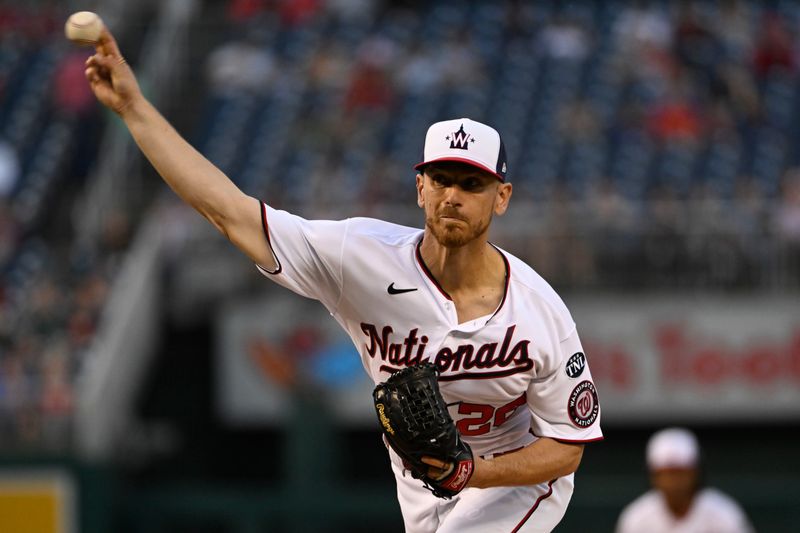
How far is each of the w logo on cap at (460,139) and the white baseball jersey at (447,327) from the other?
428 millimetres

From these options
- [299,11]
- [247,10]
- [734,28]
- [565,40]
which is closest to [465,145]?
[565,40]

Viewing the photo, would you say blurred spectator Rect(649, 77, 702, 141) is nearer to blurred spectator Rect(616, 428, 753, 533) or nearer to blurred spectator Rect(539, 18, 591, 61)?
blurred spectator Rect(539, 18, 591, 61)

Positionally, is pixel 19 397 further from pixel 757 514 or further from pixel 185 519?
pixel 757 514

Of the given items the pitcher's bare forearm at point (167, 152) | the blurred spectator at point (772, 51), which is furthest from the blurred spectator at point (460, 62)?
the pitcher's bare forearm at point (167, 152)

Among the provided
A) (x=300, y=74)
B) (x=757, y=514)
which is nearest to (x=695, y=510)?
(x=757, y=514)

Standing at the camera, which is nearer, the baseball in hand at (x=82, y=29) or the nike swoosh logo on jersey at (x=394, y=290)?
the baseball in hand at (x=82, y=29)

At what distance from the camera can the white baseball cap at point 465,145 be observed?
429 cm

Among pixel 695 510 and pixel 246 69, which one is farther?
pixel 246 69

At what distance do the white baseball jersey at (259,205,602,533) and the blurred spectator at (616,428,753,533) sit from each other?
312 cm

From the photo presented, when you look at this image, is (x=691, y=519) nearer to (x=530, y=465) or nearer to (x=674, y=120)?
(x=530, y=465)

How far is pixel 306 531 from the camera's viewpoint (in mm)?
12312

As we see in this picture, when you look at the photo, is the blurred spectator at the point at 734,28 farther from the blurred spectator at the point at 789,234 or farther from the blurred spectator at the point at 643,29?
the blurred spectator at the point at 789,234

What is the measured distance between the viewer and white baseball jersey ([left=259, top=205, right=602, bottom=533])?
4469 mm

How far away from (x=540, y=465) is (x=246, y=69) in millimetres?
12314
